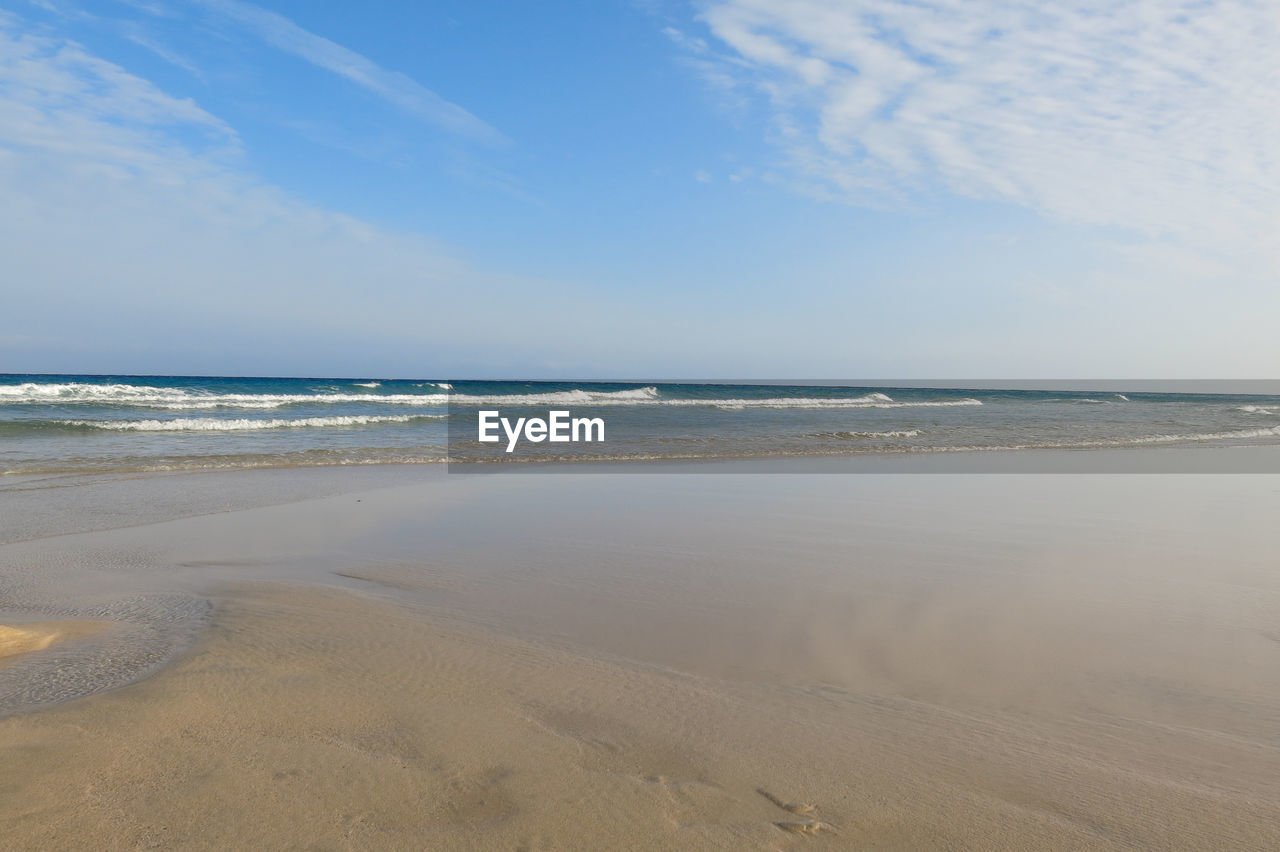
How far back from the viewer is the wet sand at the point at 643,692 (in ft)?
7.39

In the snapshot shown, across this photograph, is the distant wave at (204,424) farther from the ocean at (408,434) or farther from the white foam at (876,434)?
the white foam at (876,434)

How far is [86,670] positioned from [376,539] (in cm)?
341

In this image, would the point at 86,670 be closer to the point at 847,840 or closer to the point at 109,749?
the point at 109,749

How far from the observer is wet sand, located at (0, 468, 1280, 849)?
2254mm

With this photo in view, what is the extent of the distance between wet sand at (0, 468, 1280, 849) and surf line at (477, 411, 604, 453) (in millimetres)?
10653

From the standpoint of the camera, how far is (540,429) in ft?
79.0

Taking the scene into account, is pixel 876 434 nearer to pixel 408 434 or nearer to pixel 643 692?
pixel 408 434

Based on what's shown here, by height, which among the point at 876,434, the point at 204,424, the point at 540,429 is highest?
the point at 204,424

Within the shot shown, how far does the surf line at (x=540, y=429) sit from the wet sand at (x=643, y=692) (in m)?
10.7

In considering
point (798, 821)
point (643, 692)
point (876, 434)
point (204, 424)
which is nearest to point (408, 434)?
point (204, 424)

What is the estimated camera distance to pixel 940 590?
494cm

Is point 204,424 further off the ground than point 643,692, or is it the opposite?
point 204,424

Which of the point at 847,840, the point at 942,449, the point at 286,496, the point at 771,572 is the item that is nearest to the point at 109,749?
the point at 847,840

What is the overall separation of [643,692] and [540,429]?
2113 centimetres
